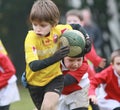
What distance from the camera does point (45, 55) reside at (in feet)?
24.6

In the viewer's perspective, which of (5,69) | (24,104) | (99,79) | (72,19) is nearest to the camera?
(99,79)

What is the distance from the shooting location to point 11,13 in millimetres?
18734

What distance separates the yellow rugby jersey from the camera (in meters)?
7.41

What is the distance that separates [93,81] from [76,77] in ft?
1.74

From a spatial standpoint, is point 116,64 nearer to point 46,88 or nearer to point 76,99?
point 76,99

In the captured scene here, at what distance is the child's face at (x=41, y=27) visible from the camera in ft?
24.0

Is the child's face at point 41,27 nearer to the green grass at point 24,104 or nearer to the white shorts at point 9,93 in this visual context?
the white shorts at point 9,93

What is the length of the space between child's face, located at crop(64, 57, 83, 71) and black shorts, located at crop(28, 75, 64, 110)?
383 millimetres

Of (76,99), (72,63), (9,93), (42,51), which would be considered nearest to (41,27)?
(42,51)

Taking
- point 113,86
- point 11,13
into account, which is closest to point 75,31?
point 113,86

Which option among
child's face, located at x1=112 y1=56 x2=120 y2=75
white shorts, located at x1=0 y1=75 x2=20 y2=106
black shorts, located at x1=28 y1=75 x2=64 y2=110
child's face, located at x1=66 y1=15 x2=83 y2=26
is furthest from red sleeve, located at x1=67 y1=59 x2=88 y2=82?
child's face, located at x1=66 y1=15 x2=83 y2=26

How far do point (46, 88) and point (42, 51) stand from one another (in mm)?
427

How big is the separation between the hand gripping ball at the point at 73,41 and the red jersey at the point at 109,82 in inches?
40.2

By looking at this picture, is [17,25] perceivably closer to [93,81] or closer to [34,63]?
[93,81]
